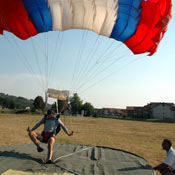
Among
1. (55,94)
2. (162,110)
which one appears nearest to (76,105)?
(162,110)

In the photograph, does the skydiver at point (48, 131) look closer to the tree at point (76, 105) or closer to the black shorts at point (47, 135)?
the black shorts at point (47, 135)

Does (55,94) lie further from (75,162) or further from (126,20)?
(126,20)

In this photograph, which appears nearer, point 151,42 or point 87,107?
point 151,42

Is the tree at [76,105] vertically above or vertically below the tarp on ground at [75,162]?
above

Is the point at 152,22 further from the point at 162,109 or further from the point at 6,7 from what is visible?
the point at 162,109

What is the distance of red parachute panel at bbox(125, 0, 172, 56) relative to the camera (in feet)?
18.3

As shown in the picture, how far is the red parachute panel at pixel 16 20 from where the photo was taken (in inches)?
227

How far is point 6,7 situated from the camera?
575 centimetres

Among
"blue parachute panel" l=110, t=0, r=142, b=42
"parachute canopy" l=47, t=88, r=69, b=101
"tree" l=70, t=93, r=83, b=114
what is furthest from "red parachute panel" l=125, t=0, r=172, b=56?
"tree" l=70, t=93, r=83, b=114

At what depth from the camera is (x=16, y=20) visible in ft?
20.0

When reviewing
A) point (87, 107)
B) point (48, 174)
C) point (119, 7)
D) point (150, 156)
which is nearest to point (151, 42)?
point (119, 7)

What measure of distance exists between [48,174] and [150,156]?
4.33 m

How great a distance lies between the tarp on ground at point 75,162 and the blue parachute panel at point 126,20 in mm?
4113

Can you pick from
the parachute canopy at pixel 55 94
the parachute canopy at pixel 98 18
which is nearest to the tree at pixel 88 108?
the parachute canopy at pixel 98 18
